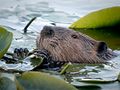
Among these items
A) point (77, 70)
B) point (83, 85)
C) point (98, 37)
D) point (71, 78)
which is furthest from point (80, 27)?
point (83, 85)

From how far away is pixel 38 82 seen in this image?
3.48 m

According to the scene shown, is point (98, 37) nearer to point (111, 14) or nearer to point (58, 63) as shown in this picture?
point (111, 14)

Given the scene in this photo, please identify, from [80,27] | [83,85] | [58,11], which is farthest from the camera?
[58,11]

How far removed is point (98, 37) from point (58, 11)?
68.5 inches

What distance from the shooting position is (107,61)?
566cm

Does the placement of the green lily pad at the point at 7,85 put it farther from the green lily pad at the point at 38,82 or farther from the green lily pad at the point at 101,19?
the green lily pad at the point at 101,19

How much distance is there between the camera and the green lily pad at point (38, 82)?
338 centimetres

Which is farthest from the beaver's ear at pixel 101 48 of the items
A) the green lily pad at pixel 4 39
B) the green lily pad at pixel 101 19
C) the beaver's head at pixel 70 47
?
the green lily pad at pixel 4 39

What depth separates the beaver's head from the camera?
5.70 metres

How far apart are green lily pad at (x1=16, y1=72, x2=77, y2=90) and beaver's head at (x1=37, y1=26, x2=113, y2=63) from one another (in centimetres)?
215

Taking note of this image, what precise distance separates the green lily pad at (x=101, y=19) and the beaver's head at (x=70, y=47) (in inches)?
27.9

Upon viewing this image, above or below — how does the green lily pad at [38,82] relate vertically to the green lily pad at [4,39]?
below

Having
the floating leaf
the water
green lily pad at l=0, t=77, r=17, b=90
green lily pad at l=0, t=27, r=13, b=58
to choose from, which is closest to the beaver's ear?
the floating leaf

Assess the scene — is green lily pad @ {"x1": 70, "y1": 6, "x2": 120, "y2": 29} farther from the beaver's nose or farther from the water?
the beaver's nose
